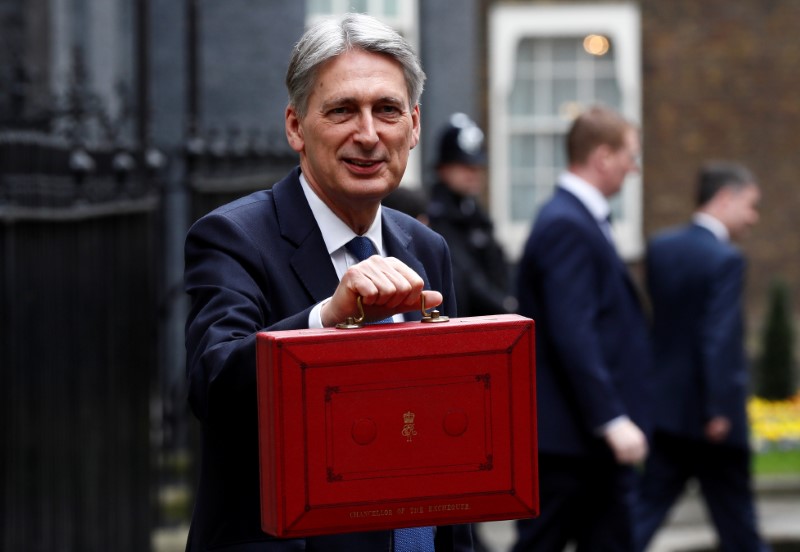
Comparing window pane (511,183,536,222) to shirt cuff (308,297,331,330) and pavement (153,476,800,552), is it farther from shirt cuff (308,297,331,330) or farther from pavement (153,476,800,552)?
shirt cuff (308,297,331,330)

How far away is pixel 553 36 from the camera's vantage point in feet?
59.2

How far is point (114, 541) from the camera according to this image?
5848 mm

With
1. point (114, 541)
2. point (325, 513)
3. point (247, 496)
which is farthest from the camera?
point (114, 541)

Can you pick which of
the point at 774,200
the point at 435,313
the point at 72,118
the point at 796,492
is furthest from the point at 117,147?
the point at 774,200

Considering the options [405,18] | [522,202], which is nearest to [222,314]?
[405,18]

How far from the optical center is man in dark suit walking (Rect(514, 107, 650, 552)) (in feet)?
18.2

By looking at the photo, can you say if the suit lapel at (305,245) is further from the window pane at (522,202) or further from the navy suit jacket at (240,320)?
the window pane at (522,202)

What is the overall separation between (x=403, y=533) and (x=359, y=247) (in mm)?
511

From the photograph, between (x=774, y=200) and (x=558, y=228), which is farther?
(x=774, y=200)

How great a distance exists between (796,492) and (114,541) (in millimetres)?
5752

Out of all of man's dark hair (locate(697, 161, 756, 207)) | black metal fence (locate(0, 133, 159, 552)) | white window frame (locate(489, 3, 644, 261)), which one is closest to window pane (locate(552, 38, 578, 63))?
white window frame (locate(489, 3, 644, 261))

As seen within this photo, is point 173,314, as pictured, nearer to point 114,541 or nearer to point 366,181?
point 114,541

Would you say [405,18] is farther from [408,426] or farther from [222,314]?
[408,426]

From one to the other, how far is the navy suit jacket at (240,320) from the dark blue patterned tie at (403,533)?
3 cm
